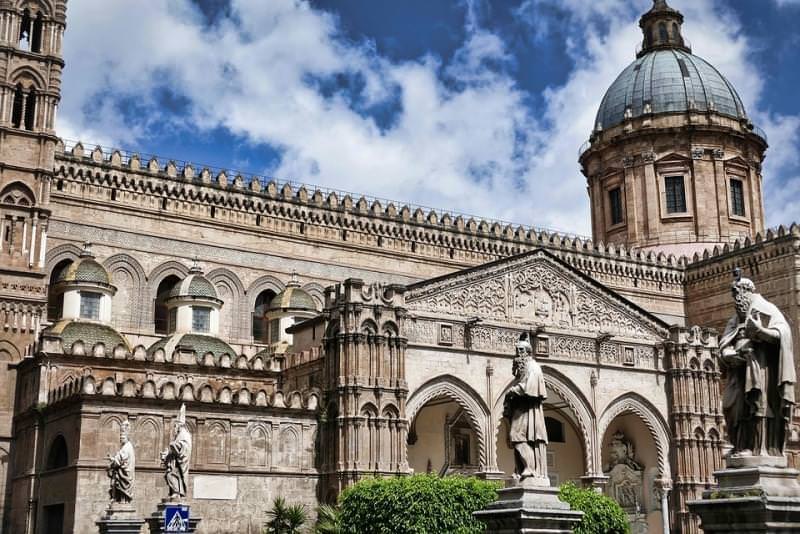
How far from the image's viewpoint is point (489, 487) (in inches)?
1110

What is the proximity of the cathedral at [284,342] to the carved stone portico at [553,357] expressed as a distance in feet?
0.27

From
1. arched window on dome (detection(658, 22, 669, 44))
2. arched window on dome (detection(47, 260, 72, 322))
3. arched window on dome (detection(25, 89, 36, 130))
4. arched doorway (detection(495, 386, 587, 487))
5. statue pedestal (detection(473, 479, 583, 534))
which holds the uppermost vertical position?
arched window on dome (detection(658, 22, 669, 44))

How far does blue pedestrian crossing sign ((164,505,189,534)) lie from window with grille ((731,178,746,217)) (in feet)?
146

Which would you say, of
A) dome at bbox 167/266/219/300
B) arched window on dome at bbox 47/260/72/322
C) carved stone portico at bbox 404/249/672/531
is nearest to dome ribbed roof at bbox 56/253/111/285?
arched window on dome at bbox 47/260/72/322

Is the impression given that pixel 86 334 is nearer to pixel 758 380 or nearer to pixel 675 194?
pixel 758 380

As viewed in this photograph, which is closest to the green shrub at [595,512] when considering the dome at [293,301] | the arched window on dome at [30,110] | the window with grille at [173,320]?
the dome at [293,301]

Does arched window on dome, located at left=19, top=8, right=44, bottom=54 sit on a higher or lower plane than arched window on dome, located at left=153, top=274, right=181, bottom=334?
higher

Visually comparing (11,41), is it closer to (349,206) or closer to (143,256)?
(143,256)

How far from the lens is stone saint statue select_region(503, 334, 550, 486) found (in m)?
13.6

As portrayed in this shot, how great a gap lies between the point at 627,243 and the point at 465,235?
519 inches

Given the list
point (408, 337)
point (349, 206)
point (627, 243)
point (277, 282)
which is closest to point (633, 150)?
point (627, 243)

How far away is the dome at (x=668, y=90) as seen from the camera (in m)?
57.9

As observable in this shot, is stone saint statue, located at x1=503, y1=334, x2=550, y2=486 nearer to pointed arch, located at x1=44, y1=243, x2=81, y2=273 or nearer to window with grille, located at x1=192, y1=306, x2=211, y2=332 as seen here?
window with grille, located at x1=192, y1=306, x2=211, y2=332

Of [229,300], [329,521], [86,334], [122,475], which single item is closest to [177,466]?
[122,475]
